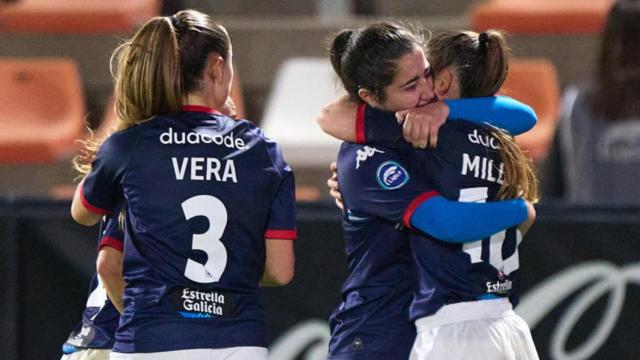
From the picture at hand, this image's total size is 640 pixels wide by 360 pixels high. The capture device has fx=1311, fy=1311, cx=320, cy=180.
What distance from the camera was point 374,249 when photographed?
3.55m

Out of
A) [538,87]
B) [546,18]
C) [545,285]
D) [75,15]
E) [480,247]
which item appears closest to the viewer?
[480,247]

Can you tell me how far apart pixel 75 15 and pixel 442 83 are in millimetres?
5092

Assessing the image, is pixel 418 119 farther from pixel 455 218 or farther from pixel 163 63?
pixel 163 63

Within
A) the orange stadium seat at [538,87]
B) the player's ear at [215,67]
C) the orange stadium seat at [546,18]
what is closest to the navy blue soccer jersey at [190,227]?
the player's ear at [215,67]

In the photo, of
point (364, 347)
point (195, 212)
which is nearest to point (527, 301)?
point (364, 347)

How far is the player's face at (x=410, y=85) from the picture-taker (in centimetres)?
347

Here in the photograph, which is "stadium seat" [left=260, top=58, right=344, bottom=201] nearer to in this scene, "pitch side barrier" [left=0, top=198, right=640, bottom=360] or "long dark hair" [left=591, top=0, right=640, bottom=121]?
"long dark hair" [left=591, top=0, right=640, bottom=121]

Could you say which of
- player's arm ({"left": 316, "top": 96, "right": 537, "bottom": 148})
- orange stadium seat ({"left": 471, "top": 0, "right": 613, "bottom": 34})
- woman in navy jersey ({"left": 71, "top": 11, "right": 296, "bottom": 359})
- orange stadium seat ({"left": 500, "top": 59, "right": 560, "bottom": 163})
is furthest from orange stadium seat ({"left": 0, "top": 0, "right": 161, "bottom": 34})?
woman in navy jersey ({"left": 71, "top": 11, "right": 296, "bottom": 359})

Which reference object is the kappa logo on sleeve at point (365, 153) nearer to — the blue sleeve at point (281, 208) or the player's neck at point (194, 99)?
the blue sleeve at point (281, 208)

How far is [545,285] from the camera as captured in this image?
5020 millimetres

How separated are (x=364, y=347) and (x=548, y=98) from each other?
14.1ft

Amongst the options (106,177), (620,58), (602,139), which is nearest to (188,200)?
(106,177)

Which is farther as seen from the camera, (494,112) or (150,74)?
(494,112)

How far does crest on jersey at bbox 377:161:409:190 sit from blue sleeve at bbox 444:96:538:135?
0.20m
